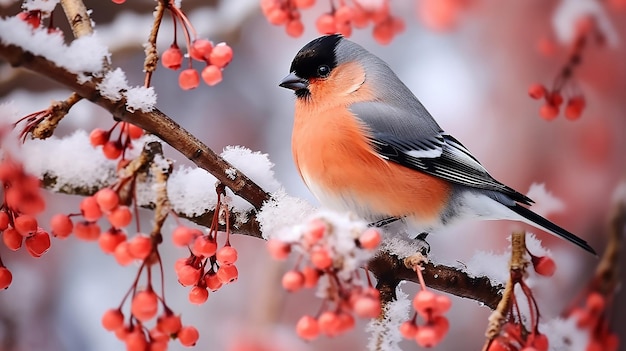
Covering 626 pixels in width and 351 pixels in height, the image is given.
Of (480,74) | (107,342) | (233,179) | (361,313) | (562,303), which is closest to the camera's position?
(361,313)

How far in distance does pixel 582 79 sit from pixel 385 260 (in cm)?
28

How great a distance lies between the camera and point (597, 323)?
20.0 inches

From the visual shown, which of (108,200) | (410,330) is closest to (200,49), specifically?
(108,200)

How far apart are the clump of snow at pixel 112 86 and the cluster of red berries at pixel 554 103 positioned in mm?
352

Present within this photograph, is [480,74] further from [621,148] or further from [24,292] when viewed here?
[24,292]

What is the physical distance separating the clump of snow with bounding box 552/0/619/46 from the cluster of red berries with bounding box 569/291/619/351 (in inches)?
9.5

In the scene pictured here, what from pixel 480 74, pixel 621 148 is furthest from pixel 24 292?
pixel 621 148

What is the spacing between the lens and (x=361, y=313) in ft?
1.12

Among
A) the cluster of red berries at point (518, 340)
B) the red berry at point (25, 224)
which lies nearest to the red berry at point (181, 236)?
the red berry at point (25, 224)

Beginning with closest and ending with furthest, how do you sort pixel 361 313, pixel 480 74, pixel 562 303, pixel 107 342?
pixel 361 313 → pixel 562 303 → pixel 480 74 → pixel 107 342

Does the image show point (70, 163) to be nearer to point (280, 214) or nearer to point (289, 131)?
point (280, 214)

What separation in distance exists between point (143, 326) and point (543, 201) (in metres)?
0.41

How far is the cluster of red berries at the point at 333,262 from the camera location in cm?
35

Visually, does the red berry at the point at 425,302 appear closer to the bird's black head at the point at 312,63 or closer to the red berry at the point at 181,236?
the red berry at the point at 181,236
